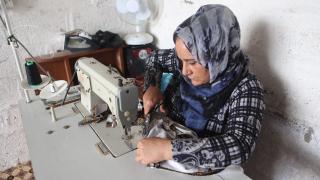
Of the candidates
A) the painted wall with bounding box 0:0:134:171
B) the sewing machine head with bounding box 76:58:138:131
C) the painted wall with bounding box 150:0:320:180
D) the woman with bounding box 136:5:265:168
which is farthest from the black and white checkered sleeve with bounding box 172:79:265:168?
the painted wall with bounding box 0:0:134:171

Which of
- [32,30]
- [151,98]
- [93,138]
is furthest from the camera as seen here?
[32,30]

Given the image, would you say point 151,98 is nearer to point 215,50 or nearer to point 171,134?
point 171,134

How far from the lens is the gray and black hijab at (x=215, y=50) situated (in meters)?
0.92

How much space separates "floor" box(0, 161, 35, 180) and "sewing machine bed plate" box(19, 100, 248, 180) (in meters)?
1.00

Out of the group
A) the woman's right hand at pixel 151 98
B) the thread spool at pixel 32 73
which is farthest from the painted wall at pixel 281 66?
the thread spool at pixel 32 73

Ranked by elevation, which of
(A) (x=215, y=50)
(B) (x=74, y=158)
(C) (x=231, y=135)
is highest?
(A) (x=215, y=50)

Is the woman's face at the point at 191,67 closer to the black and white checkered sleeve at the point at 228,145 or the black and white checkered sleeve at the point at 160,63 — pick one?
the black and white checkered sleeve at the point at 228,145

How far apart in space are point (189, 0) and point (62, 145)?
1168 millimetres

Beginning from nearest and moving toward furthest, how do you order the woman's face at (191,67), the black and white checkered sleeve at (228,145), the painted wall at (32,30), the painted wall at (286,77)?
the black and white checkered sleeve at (228,145), the woman's face at (191,67), the painted wall at (286,77), the painted wall at (32,30)

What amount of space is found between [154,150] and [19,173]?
1.66m

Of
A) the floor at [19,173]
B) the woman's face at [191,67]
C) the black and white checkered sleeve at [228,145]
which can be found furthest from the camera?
the floor at [19,173]

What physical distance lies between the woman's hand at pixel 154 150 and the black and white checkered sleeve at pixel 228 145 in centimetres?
2

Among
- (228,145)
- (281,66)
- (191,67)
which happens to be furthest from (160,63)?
(228,145)

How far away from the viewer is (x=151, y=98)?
121 centimetres
